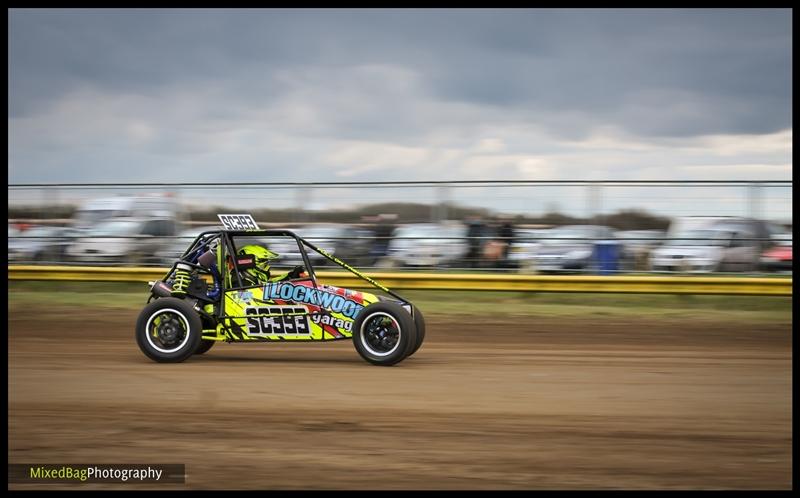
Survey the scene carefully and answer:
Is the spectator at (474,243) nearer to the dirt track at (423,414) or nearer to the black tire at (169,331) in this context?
the dirt track at (423,414)

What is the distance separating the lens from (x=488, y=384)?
324 inches

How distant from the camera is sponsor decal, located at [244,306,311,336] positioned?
922cm

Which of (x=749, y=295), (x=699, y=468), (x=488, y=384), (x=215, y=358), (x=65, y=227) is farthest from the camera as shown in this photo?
(x=65, y=227)

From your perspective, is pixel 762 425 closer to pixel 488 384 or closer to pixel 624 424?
pixel 624 424

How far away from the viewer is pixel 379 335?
907 cm

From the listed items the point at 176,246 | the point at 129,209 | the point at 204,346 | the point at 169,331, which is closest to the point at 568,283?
the point at 204,346

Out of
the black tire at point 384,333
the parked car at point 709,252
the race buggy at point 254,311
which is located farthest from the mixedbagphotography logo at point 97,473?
the parked car at point 709,252

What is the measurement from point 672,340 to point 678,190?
12.3 feet

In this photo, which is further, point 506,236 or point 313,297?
point 506,236

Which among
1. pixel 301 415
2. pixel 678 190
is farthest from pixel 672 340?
pixel 301 415

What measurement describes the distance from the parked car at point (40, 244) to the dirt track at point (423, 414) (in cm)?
539

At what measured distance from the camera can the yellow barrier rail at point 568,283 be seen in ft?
44.7

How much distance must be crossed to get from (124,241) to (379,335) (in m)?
8.14

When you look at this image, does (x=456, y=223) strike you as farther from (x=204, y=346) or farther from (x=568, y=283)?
(x=204, y=346)
